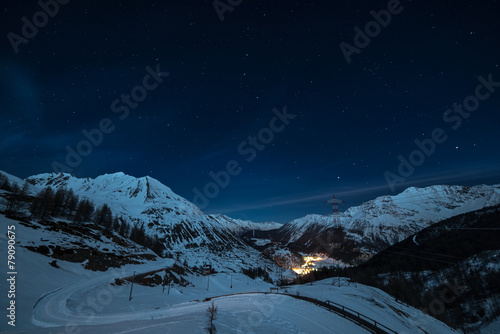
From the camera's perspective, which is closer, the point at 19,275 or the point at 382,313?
the point at 19,275

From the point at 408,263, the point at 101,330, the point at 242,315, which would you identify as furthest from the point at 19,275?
the point at 408,263

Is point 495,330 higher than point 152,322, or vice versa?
point 152,322

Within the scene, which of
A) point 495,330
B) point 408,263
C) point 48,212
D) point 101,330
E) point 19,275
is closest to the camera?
point 101,330

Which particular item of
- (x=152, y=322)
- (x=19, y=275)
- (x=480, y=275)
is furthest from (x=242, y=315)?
(x=480, y=275)

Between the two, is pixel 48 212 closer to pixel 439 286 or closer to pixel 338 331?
pixel 338 331

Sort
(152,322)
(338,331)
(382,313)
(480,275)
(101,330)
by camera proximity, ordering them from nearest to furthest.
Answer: (101,330) → (152,322) → (338,331) → (382,313) → (480,275)

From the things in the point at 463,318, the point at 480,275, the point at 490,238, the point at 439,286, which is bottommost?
the point at 463,318

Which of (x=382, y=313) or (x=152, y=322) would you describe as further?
(x=382, y=313)

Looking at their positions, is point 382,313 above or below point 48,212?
below

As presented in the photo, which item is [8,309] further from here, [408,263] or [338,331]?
[408,263]
